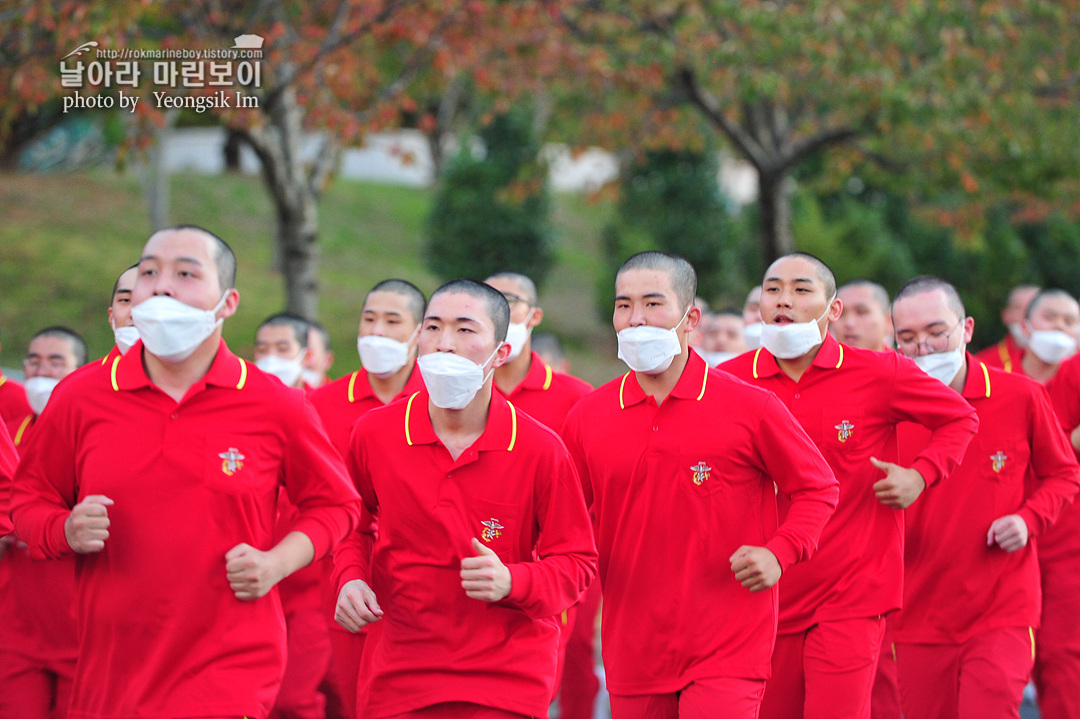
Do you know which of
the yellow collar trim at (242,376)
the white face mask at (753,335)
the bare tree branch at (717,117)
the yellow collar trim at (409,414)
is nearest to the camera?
the yellow collar trim at (242,376)

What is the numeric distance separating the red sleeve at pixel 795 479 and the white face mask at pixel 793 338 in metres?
0.81

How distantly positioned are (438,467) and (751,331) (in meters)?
3.56

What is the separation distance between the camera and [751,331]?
7.48 meters

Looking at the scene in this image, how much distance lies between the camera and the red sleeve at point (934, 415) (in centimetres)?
545

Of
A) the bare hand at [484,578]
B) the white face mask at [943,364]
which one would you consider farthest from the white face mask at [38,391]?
the white face mask at [943,364]

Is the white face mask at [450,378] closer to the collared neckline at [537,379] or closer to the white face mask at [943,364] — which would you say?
the collared neckline at [537,379]

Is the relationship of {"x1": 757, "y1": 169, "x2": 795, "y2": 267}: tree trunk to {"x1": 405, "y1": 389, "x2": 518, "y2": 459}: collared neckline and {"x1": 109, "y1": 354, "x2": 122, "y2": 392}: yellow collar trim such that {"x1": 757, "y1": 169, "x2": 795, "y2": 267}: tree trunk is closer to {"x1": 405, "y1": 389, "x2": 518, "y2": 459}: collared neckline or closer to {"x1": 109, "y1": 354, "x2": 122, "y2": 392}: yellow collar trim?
{"x1": 405, "y1": 389, "x2": 518, "y2": 459}: collared neckline

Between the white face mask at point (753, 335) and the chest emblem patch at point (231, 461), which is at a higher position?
the white face mask at point (753, 335)

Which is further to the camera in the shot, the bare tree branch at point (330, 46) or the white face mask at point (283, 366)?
the bare tree branch at point (330, 46)

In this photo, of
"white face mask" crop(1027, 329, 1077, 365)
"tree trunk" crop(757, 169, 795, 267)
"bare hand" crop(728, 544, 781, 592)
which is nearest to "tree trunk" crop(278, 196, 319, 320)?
"white face mask" crop(1027, 329, 1077, 365)

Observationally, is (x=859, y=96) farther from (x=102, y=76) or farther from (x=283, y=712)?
(x=283, y=712)

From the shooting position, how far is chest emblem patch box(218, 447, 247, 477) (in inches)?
157

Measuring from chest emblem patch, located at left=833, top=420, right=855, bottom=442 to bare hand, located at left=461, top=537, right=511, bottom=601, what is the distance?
2194 millimetres

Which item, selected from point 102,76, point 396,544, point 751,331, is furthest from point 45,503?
point 102,76
